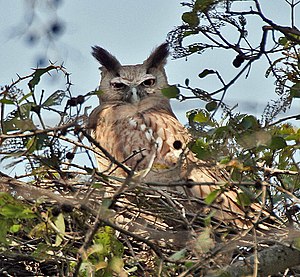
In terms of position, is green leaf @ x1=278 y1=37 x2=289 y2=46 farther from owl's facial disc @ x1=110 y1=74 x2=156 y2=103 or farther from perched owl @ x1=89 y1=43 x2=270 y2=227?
owl's facial disc @ x1=110 y1=74 x2=156 y2=103

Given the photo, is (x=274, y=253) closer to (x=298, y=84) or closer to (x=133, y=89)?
(x=298, y=84)

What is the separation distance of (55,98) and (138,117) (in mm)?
2805

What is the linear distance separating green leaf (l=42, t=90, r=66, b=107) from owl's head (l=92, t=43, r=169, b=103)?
11.6ft

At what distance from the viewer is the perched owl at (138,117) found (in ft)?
15.1

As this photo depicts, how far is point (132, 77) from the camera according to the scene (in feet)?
21.3

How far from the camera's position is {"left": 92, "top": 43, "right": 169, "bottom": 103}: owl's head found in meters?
6.36

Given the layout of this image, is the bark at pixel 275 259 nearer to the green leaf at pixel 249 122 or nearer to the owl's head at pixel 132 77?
the green leaf at pixel 249 122

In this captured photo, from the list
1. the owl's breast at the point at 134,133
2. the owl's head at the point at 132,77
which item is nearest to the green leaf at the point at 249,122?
the owl's breast at the point at 134,133

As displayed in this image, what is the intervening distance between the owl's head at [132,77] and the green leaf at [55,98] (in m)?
3.54

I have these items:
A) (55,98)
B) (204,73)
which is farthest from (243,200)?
(55,98)

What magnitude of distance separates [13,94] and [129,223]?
3.47 feet

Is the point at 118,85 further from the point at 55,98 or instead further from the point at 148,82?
the point at 55,98

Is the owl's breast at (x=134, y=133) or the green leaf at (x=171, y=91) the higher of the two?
the owl's breast at (x=134, y=133)

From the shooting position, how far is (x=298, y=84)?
2.94 metres
